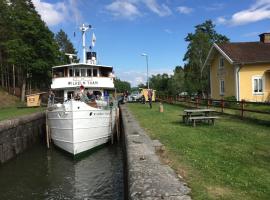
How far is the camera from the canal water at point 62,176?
11.4m

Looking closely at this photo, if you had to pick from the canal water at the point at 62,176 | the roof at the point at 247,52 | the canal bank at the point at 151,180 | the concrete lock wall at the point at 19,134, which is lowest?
the canal water at the point at 62,176

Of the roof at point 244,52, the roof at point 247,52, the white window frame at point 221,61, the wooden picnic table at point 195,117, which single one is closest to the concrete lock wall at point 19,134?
the wooden picnic table at point 195,117

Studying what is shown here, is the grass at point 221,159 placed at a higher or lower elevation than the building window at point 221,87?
lower

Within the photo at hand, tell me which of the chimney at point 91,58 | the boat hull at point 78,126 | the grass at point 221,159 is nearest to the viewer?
the grass at point 221,159

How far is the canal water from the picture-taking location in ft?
37.4

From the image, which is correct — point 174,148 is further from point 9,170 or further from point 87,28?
point 87,28

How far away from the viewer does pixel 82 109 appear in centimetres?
1806

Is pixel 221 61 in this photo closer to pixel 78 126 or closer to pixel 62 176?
pixel 78 126

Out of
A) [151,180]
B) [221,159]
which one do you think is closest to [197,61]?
[221,159]

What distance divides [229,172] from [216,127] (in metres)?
7.90

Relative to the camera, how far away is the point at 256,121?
55.9 feet

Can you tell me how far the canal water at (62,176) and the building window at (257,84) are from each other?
56.8 feet

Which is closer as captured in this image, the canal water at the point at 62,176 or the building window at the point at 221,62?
the canal water at the point at 62,176

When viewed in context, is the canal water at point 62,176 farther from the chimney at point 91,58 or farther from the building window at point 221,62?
the building window at point 221,62
